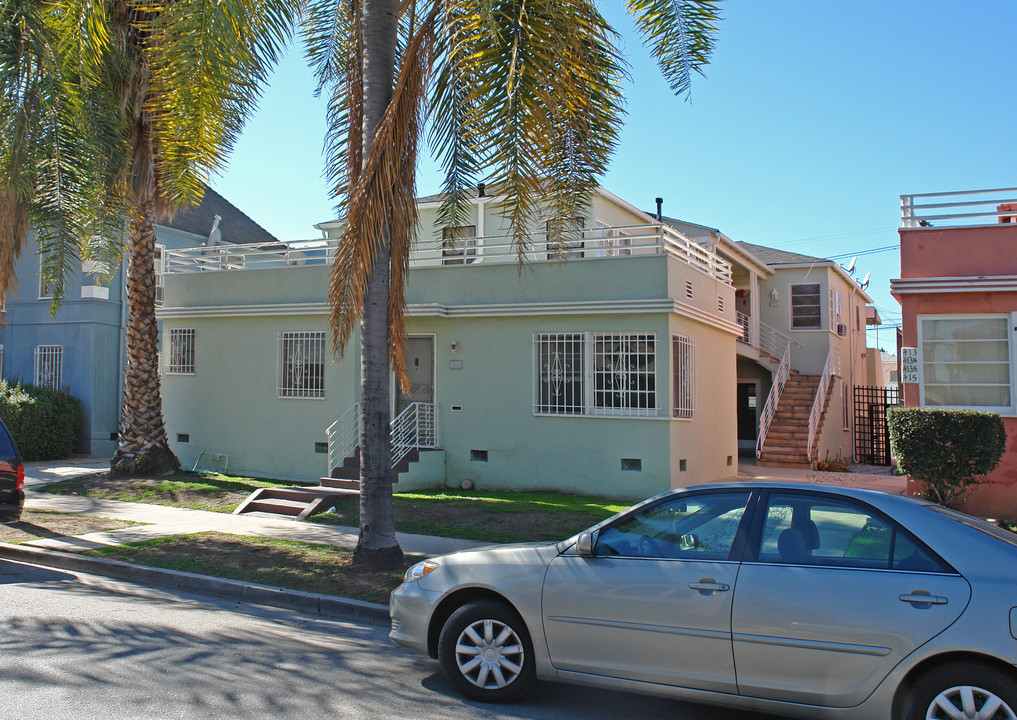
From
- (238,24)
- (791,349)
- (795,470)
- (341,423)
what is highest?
(238,24)

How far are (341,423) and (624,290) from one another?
19.4 ft

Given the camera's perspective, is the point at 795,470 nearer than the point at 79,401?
Yes

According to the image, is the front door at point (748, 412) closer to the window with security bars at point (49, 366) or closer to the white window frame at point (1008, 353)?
the white window frame at point (1008, 353)

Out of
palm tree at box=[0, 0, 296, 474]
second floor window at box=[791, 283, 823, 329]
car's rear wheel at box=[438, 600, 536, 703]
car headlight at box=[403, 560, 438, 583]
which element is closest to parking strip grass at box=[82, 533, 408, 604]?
car headlight at box=[403, 560, 438, 583]

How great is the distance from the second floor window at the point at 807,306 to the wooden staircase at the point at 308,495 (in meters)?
13.7

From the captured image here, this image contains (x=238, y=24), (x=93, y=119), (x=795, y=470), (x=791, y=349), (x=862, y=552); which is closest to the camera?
(x=862, y=552)

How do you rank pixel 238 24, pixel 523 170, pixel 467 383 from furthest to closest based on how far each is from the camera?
1. pixel 467 383
2. pixel 238 24
3. pixel 523 170

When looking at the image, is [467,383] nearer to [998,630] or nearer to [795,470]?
[795,470]

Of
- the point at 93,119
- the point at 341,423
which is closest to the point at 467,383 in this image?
the point at 341,423

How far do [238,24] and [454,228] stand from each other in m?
3.42

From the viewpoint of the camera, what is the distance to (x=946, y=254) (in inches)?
494

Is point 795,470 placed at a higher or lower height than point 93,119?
lower

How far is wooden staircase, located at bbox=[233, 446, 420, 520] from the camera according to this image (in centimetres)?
1278

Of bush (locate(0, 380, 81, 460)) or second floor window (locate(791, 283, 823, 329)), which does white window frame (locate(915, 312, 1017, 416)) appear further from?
bush (locate(0, 380, 81, 460))
